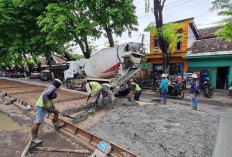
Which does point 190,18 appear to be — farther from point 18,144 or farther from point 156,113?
point 18,144

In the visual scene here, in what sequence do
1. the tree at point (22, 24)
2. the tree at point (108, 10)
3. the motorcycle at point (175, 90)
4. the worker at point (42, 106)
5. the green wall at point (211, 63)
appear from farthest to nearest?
1. the green wall at point (211, 63)
2. the tree at point (22, 24)
3. the motorcycle at point (175, 90)
4. the tree at point (108, 10)
5. the worker at point (42, 106)

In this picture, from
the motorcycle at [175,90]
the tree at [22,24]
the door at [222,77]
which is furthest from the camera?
the door at [222,77]

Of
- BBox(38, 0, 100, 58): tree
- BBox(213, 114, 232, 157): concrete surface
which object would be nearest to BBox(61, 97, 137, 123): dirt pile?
BBox(213, 114, 232, 157): concrete surface

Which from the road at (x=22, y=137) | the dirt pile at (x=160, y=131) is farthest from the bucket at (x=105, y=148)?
the road at (x=22, y=137)

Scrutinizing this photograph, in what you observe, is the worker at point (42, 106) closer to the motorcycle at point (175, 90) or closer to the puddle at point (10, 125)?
the puddle at point (10, 125)

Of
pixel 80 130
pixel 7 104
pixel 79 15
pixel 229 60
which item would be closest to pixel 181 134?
pixel 80 130

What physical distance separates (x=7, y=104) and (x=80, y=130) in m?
5.73

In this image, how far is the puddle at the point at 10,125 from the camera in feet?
14.5

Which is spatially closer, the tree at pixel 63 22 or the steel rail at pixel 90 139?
the steel rail at pixel 90 139

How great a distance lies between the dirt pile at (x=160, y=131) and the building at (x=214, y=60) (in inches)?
396

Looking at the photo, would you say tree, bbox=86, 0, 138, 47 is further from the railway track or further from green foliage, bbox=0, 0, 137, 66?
the railway track

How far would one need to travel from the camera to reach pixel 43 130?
13.8 feet

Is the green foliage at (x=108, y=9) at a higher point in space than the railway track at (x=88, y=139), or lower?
higher

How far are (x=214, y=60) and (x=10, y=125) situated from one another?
14.8 m
